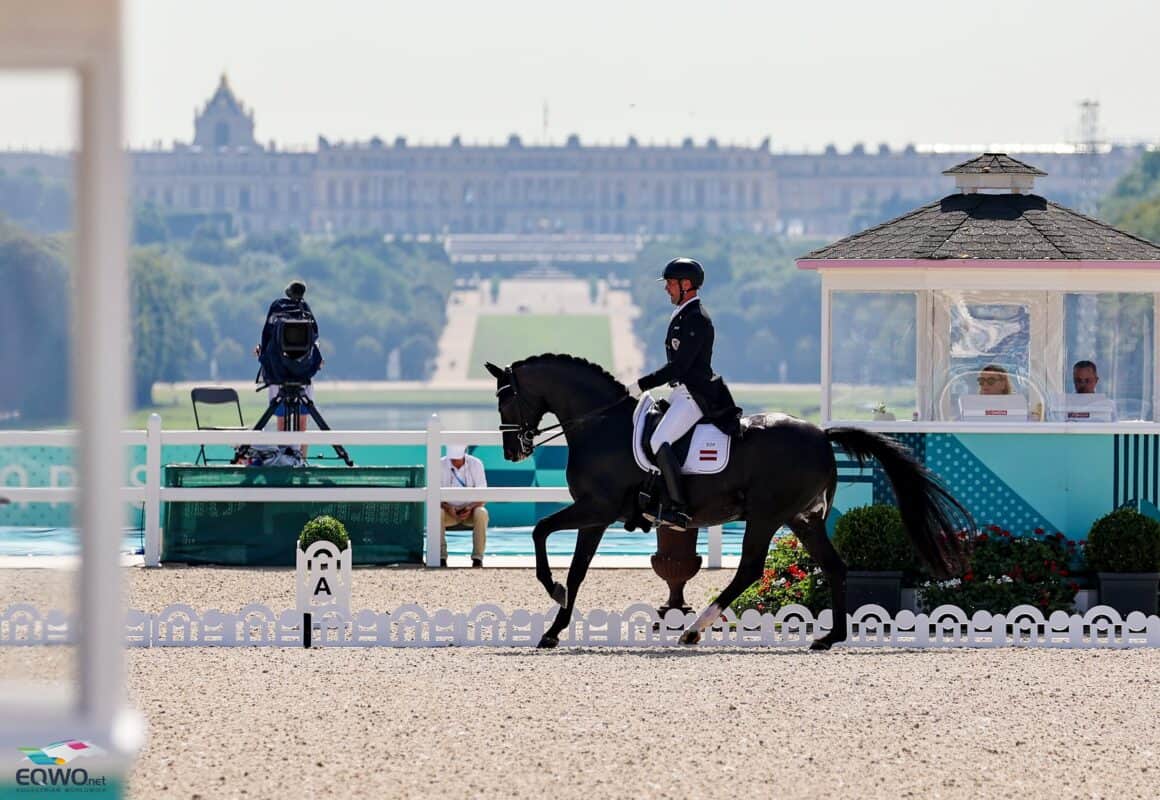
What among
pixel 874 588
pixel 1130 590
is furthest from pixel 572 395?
pixel 1130 590

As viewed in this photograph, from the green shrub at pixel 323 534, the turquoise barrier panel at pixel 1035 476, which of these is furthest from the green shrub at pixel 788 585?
the green shrub at pixel 323 534

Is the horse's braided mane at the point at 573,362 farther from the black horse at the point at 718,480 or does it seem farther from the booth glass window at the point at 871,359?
the booth glass window at the point at 871,359

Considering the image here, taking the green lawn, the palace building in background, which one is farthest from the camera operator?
the palace building in background

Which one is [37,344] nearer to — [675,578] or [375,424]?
[675,578]

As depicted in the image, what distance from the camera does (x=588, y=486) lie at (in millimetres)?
10336

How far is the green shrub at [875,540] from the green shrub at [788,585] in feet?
0.75

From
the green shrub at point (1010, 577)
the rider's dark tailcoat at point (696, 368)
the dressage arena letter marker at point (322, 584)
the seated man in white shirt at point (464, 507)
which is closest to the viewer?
the rider's dark tailcoat at point (696, 368)

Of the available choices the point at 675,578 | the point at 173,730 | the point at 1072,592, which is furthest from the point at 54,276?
the point at 1072,592

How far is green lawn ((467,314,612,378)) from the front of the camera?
12762 centimetres

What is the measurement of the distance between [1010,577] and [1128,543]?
629 mm

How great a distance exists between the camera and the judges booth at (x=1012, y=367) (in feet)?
39.3

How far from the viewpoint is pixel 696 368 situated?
10.1 metres

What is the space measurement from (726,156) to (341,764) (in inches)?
6363

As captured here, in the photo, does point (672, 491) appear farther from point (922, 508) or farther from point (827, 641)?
point (922, 508)
